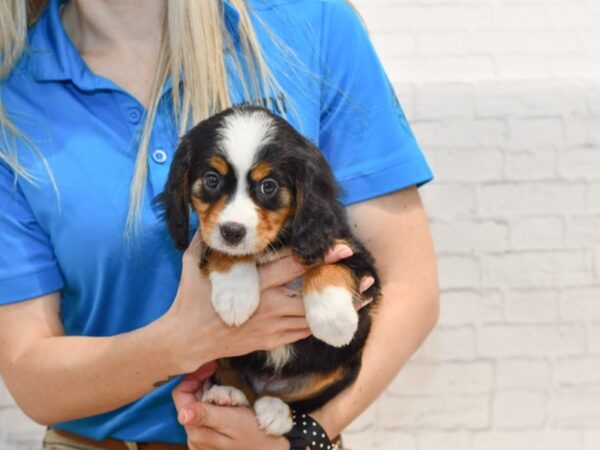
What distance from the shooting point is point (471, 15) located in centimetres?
254

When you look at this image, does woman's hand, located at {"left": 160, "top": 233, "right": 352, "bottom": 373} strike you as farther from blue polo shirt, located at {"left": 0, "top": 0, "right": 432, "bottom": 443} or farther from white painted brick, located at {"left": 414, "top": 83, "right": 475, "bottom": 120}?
white painted brick, located at {"left": 414, "top": 83, "right": 475, "bottom": 120}

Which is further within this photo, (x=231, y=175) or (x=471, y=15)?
Answer: (x=471, y=15)

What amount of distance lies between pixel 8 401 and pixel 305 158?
4.93 feet

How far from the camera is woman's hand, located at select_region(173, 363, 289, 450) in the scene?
1433 millimetres

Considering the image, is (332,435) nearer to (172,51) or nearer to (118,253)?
(118,253)

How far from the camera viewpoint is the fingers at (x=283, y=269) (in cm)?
136

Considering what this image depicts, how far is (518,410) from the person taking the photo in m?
2.61

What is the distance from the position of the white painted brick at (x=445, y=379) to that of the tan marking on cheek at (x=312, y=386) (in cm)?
112

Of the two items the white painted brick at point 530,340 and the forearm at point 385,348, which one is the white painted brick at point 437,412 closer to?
the white painted brick at point 530,340

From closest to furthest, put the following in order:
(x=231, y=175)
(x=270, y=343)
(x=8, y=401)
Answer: (x=231, y=175)
(x=270, y=343)
(x=8, y=401)

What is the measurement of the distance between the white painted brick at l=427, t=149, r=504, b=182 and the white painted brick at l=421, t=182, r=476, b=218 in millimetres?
23

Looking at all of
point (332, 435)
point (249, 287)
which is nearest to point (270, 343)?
point (249, 287)

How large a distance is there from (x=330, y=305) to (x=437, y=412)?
140 centimetres

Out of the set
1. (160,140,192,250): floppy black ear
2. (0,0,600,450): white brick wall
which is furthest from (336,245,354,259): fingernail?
(0,0,600,450): white brick wall
